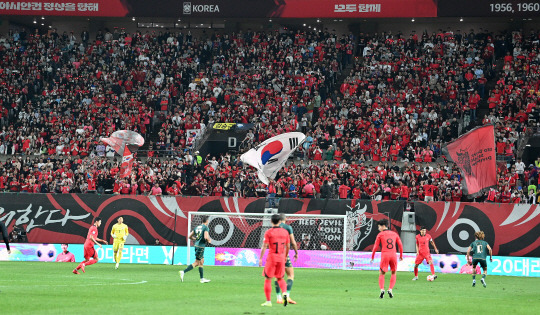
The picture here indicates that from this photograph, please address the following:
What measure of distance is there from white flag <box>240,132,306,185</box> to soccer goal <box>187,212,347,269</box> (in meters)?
2.67

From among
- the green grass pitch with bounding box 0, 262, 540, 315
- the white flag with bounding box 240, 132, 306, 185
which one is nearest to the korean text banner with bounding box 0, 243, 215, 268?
the white flag with bounding box 240, 132, 306, 185

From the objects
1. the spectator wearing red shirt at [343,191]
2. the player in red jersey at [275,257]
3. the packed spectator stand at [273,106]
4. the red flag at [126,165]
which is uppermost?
the packed spectator stand at [273,106]

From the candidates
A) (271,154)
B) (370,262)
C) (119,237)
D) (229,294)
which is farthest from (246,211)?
(229,294)

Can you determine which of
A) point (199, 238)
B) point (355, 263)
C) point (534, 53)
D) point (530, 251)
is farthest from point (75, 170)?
point (534, 53)

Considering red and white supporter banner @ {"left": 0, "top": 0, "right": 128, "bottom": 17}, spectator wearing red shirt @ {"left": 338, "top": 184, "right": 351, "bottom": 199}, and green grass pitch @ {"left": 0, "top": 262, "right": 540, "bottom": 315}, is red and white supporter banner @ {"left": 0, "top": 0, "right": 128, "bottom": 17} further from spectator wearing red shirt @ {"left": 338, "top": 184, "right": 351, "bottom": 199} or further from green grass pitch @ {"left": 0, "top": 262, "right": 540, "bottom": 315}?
green grass pitch @ {"left": 0, "top": 262, "right": 540, "bottom": 315}

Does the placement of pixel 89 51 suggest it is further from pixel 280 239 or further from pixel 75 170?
pixel 280 239

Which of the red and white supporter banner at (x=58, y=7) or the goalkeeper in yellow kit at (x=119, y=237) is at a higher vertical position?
the red and white supporter banner at (x=58, y=7)

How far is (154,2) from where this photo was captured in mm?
56219

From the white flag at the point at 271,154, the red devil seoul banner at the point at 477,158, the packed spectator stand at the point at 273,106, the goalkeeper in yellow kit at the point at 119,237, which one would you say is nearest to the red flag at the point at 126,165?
the packed spectator stand at the point at 273,106

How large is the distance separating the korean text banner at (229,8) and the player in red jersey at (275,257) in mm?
38658

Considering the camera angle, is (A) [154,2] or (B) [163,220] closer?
(B) [163,220]

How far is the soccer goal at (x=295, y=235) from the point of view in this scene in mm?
35281

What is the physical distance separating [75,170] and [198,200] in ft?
29.3

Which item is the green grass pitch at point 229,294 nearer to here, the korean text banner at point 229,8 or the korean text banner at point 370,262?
the korean text banner at point 370,262
